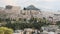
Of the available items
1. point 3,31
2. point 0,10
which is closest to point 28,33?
point 3,31

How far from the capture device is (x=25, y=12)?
57.1 ft

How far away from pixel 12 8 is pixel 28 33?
36.6 feet

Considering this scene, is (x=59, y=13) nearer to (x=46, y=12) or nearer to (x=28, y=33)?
(x=46, y=12)

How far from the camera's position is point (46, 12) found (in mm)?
18609

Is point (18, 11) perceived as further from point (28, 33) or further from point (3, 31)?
point (3, 31)

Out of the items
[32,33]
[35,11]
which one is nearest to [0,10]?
[35,11]

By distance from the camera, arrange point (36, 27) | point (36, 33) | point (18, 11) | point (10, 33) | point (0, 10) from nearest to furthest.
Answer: point (10, 33) < point (36, 33) < point (36, 27) < point (0, 10) < point (18, 11)

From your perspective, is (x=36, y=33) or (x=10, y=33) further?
(x=36, y=33)

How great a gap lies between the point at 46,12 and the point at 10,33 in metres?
13.1

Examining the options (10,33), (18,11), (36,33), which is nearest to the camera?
(10,33)

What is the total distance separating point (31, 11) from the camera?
18500 mm

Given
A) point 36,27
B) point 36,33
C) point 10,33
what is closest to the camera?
point 10,33

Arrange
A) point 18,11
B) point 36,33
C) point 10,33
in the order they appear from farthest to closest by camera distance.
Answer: point 18,11
point 36,33
point 10,33

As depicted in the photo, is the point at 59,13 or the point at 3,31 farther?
the point at 59,13
